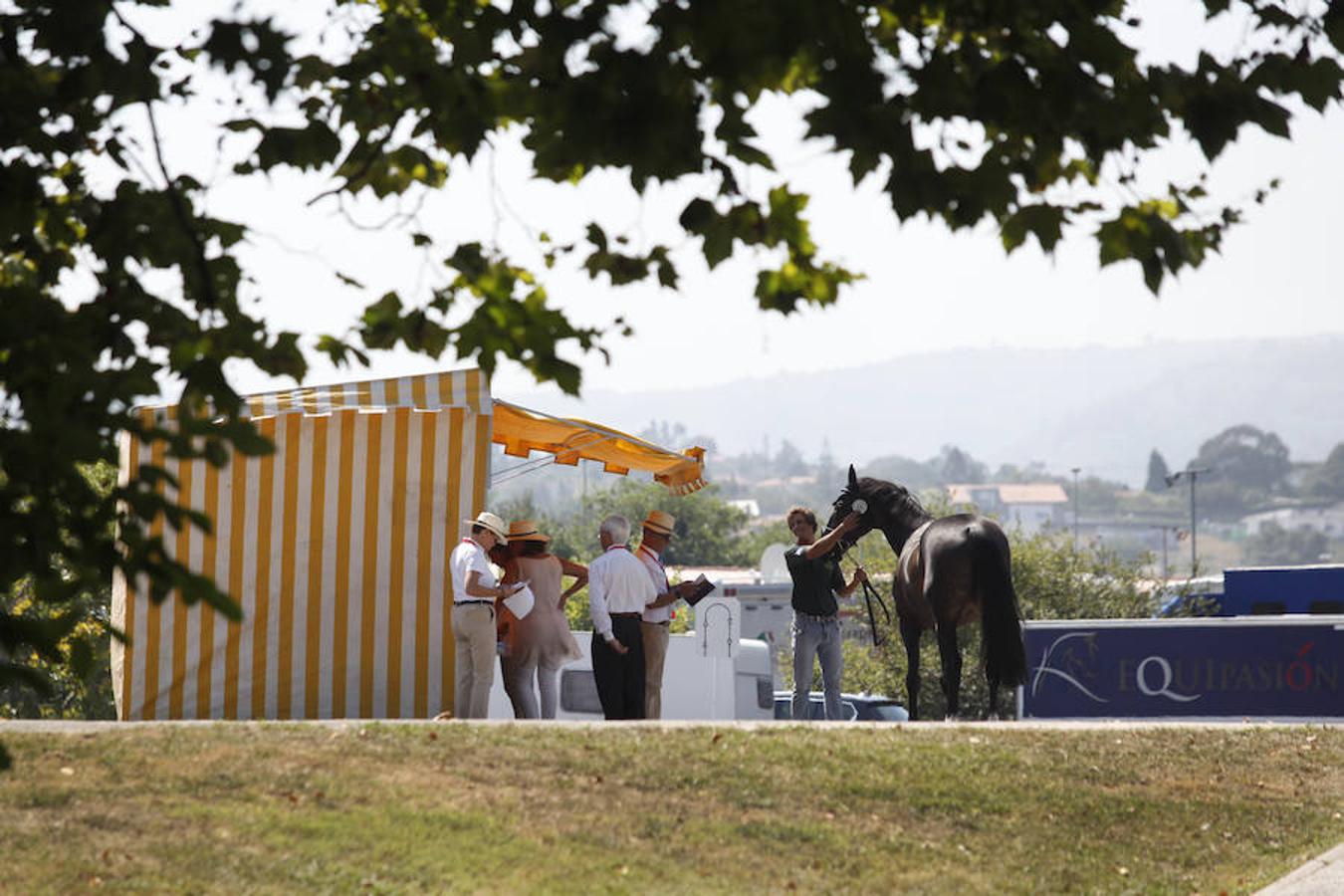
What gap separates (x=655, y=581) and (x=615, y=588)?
1.24 ft

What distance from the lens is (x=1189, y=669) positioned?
15.0m

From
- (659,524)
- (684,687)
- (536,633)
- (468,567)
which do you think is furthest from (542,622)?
(684,687)

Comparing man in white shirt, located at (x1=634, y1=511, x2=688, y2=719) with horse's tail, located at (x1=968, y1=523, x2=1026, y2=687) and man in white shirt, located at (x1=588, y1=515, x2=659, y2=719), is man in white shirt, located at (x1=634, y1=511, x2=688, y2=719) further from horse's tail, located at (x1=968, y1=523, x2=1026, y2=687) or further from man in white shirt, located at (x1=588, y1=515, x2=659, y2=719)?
horse's tail, located at (x1=968, y1=523, x2=1026, y2=687)

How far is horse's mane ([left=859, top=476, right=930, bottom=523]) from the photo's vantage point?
601 inches

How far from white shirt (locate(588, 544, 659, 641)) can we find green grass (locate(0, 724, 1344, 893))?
1859 millimetres

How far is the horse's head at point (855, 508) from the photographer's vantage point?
15185mm

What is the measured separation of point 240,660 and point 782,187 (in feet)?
28.5

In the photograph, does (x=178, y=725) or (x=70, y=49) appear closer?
(x=70, y=49)

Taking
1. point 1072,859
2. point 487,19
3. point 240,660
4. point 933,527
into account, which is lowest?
point 1072,859

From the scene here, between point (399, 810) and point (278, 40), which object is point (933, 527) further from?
point (278, 40)

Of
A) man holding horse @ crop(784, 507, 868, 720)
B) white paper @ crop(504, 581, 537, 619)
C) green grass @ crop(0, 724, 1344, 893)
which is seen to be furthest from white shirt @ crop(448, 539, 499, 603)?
man holding horse @ crop(784, 507, 868, 720)

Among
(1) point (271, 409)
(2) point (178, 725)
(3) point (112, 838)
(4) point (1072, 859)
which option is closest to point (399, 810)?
(3) point (112, 838)

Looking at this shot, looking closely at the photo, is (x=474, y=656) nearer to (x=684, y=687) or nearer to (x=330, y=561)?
(x=330, y=561)

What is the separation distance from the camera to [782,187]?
621 centimetres
